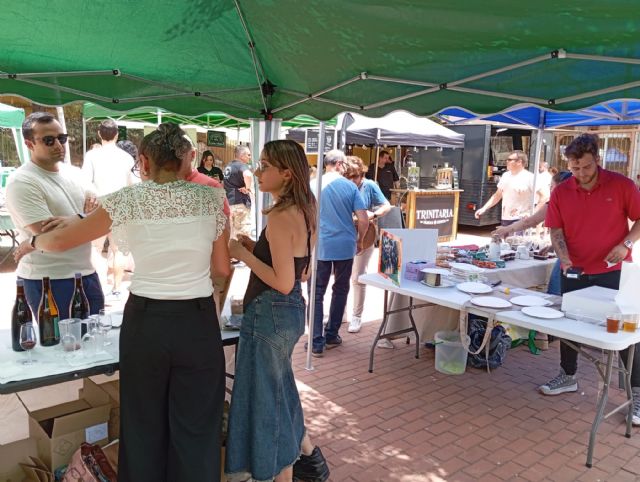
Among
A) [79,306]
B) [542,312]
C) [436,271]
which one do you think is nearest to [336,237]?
[436,271]

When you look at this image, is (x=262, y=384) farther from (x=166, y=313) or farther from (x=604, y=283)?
(x=604, y=283)

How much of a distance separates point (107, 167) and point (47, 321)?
397cm

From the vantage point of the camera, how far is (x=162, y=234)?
1.98 m

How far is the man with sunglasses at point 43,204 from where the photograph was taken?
2656mm

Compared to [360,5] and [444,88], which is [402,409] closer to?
[444,88]

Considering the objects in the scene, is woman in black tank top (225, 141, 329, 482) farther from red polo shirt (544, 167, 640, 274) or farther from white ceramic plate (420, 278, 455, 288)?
red polo shirt (544, 167, 640, 274)

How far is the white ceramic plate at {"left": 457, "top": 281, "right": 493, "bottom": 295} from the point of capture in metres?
3.69

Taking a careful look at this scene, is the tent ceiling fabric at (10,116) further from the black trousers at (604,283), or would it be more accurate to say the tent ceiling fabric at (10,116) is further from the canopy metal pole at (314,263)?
the black trousers at (604,283)

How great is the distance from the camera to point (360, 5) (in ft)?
8.32

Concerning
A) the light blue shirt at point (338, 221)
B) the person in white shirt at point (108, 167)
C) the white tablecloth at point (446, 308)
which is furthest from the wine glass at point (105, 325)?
the person in white shirt at point (108, 167)

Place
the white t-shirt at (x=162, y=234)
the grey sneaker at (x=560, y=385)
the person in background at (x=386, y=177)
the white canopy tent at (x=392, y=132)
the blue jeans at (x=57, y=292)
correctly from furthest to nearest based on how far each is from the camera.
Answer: the person in background at (x=386, y=177)
the white canopy tent at (x=392, y=132)
the grey sneaker at (x=560, y=385)
the blue jeans at (x=57, y=292)
the white t-shirt at (x=162, y=234)

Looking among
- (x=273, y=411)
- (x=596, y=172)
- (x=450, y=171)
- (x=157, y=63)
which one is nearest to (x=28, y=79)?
(x=157, y=63)

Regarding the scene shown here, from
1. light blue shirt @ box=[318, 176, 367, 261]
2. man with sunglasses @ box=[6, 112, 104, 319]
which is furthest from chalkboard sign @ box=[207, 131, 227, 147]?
man with sunglasses @ box=[6, 112, 104, 319]

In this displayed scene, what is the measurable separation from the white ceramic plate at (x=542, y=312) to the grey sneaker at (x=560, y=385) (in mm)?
1122
